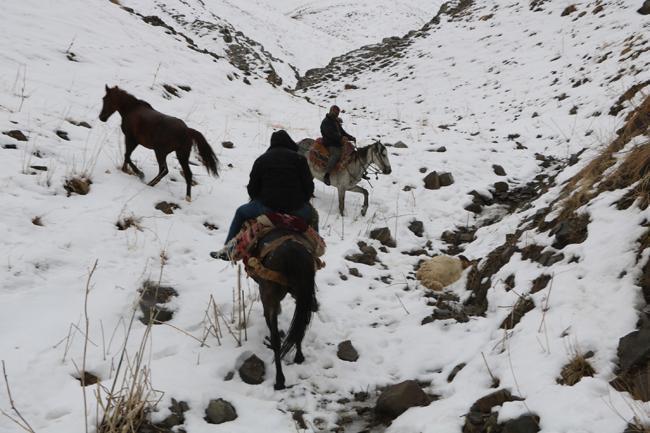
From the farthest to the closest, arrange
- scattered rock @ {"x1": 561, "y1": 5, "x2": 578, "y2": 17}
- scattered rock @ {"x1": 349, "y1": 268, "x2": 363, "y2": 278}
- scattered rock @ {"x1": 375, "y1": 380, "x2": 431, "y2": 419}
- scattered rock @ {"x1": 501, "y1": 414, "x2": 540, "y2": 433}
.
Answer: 1. scattered rock @ {"x1": 561, "y1": 5, "x2": 578, "y2": 17}
2. scattered rock @ {"x1": 349, "y1": 268, "x2": 363, "y2": 278}
3. scattered rock @ {"x1": 375, "y1": 380, "x2": 431, "y2": 419}
4. scattered rock @ {"x1": 501, "y1": 414, "x2": 540, "y2": 433}

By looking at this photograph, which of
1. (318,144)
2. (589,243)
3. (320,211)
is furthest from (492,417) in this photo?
(318,144)

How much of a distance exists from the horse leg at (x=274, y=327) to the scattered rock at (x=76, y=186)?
3191 mm

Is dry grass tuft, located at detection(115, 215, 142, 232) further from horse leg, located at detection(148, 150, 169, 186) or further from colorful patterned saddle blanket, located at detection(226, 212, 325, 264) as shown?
colorful patterned saddle blanket, located at detection(226, 212, 325, 264)

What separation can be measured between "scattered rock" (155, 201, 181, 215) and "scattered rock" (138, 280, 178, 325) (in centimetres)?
167

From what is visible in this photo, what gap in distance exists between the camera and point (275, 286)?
389 cm

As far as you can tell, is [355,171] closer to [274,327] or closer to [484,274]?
[484,274]

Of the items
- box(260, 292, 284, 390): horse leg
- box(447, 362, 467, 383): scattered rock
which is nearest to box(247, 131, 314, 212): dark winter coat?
box(260, 292, 284, 390): horse leg

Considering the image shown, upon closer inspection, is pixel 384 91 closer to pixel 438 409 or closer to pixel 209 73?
pixel 209 73

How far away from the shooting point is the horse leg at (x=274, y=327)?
3719 mm

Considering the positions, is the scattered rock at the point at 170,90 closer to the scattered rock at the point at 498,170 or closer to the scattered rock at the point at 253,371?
the scattered rock at the point at 498,170

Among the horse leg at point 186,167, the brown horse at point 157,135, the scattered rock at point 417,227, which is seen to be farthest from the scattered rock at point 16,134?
the scattered rock at point 417,227

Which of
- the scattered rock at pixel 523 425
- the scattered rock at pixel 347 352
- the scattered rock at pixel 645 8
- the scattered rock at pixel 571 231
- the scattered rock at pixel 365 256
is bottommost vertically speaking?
the scattered rock at pixel 347 352

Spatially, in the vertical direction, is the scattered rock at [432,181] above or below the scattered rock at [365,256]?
above

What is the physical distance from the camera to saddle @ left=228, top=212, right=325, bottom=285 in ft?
12.6
